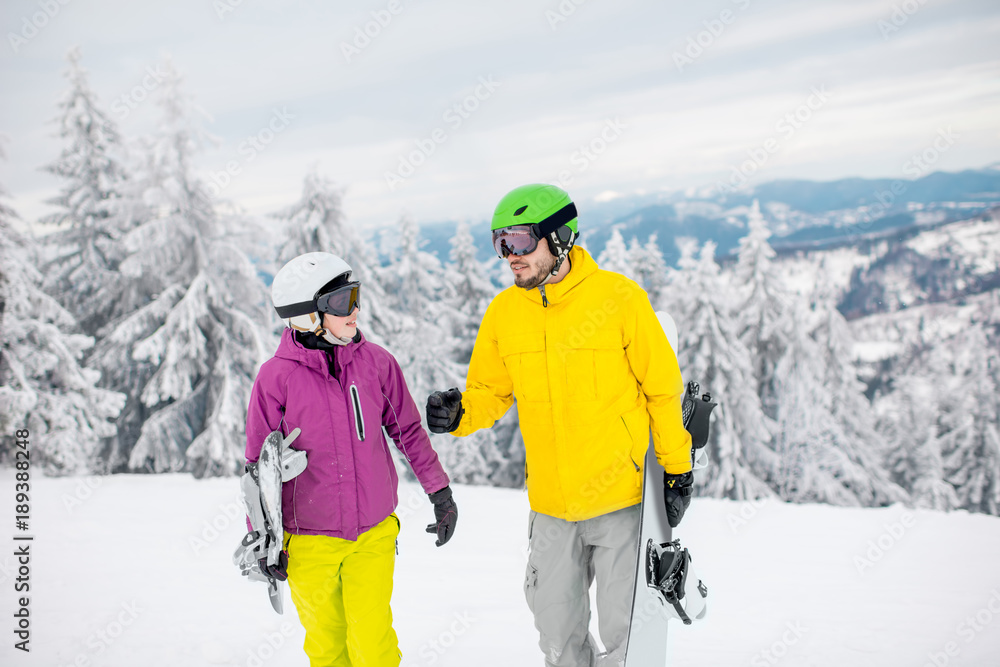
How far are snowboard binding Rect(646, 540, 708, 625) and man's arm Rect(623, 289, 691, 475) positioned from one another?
1.46 feet

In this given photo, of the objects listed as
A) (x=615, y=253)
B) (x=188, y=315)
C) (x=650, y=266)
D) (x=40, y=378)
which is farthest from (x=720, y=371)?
(x=40, y=378)

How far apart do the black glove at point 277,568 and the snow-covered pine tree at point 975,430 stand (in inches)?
1057

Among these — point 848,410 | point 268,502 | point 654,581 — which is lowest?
point 848,410

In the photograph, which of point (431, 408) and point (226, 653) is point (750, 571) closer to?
point (431, 408)

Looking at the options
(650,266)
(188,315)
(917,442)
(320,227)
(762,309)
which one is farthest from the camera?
(917,442)

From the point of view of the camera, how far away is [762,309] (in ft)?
64.2

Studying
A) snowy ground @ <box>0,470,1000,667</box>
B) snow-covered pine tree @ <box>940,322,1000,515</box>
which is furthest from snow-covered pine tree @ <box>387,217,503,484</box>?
snow-covered pine tree @ <box>940,322,1000,515</box>

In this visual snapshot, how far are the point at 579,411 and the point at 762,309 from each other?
18655 millimetres

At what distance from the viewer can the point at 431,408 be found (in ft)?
10.4

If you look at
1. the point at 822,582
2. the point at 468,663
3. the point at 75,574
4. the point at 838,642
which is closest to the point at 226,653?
the point at 468,663

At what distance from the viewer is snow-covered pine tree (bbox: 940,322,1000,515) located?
858 inches

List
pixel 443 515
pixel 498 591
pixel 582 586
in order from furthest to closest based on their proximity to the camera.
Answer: pixel 498 591 < pixel 443 515 < pixel 582 586

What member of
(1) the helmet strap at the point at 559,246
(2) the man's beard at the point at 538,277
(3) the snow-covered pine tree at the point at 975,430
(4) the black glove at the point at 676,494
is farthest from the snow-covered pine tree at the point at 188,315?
(3) the snow-covered pine tree at the point at 975,430

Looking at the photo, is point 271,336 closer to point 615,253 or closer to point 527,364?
point 615,253
